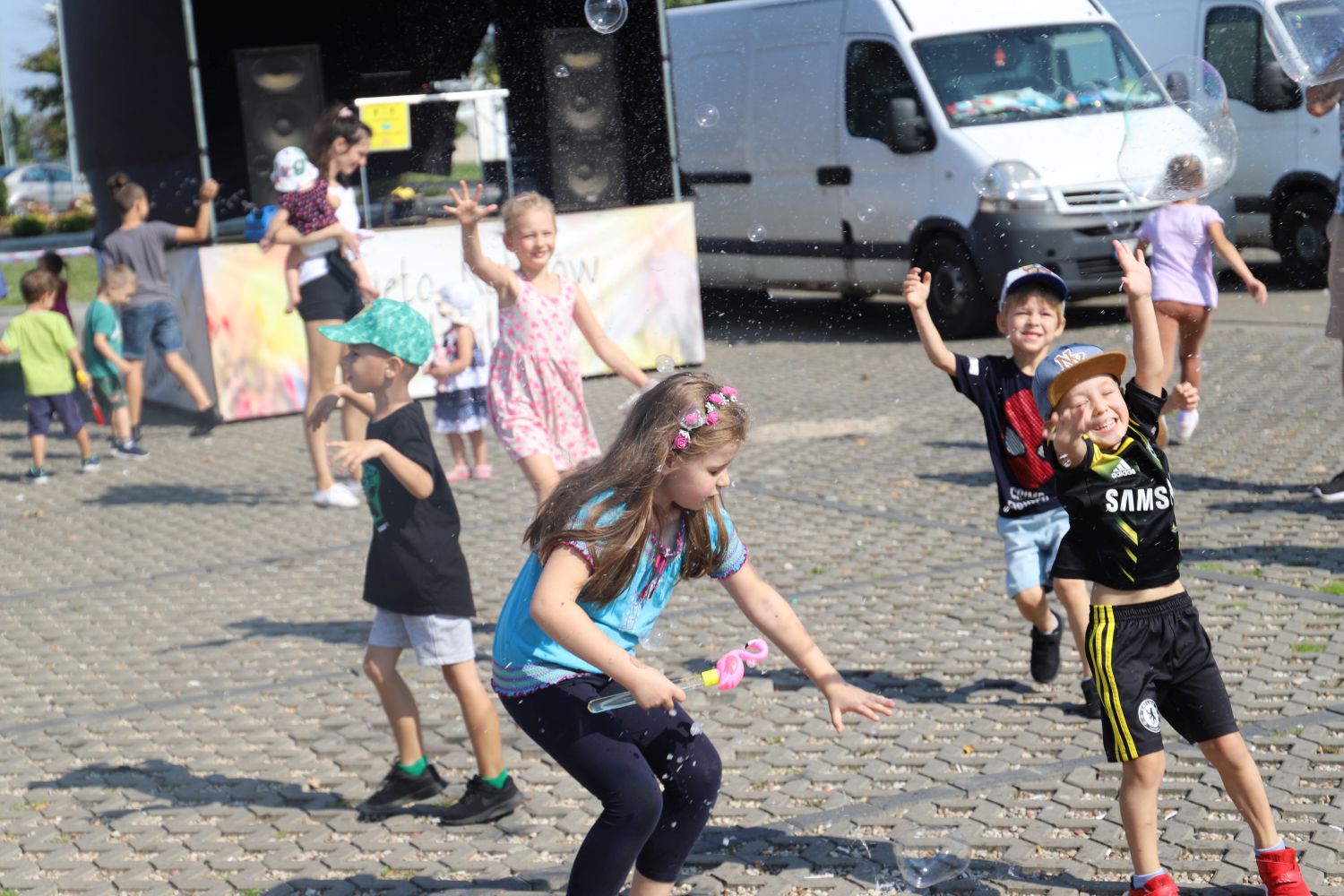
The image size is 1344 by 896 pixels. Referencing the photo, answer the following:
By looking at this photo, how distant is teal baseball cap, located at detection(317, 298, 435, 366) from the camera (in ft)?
15.2

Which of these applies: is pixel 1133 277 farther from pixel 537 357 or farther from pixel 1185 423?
pixel 1185 423

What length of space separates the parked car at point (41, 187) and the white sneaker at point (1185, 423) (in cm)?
4263

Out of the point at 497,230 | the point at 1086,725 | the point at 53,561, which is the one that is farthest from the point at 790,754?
the point at 497,230

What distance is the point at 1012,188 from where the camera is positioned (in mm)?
13055

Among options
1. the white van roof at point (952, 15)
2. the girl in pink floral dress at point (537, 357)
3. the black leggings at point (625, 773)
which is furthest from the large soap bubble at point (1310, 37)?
the white van roof at point (952, 15)

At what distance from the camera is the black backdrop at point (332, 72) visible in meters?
14.3

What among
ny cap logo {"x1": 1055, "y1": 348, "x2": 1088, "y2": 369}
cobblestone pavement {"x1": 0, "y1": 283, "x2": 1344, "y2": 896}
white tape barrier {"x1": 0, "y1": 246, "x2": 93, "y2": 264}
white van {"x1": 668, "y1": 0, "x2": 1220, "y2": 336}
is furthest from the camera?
white tape barrier {"x1": 0, "y1": 246, "x2": 93, "y2": 264}

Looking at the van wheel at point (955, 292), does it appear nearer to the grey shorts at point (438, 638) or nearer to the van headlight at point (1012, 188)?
the van headlight at point (1012, 188)

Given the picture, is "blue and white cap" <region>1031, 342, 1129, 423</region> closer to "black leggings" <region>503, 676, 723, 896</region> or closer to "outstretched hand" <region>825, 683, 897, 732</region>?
"outstretched hand" <region>825, 683, 897, 732</region>

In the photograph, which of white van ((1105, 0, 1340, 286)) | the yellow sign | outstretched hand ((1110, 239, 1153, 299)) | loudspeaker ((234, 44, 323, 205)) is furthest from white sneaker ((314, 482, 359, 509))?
white van ((1105, 0, 1340, 286))

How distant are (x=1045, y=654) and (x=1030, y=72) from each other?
6.38m

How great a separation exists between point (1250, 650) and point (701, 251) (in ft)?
32.2

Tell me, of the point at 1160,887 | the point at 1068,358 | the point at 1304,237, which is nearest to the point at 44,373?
the point at 1068,358

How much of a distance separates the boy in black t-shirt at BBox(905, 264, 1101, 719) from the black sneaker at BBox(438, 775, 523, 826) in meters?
1.74
